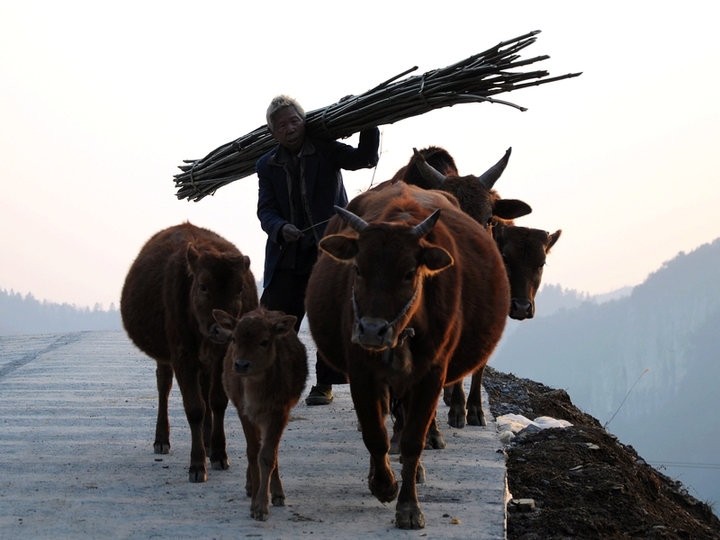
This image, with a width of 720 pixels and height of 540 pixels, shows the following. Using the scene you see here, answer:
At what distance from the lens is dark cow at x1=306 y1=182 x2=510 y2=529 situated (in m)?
5.64

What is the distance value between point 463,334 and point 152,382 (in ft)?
19.8

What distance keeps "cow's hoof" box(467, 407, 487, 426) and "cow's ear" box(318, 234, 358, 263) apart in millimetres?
3685

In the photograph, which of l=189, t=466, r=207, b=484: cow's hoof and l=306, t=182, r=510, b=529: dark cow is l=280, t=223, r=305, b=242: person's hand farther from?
l=189, t=466, r=207, b=484: cow's hoof

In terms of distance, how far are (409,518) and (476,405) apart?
3447 millimetres

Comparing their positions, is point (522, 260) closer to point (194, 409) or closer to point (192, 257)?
point (192, 257)

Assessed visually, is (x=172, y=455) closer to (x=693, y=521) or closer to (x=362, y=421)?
(x=362, y=421)

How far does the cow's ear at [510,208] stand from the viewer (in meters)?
9.35

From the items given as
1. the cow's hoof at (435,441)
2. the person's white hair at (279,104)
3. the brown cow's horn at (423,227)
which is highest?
the person's white hair at (279,104)

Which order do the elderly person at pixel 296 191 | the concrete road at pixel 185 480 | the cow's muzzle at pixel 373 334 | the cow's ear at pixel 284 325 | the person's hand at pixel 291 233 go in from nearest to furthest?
the cow's muzzle at pixel 373 334
the concrete road at pixel 185 480
the cow's ear at pixel 284 325
the person's hand at pixel 291 233
the elderly person at pixel 296 191

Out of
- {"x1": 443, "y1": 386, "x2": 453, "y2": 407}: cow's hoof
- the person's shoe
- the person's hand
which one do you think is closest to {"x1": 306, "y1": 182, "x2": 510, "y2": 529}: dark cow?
the person's hand

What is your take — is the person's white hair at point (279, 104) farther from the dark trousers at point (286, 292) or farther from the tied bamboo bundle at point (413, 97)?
the dark trousers at point (286, 292)

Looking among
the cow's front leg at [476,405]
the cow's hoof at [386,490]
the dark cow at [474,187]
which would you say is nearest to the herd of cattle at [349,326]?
the cow's hoof at [386,490]

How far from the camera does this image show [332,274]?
6.81 m

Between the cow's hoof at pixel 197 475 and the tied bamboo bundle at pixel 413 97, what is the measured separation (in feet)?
11.8
